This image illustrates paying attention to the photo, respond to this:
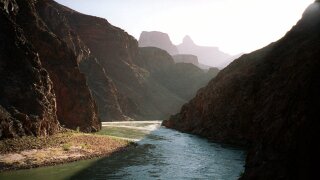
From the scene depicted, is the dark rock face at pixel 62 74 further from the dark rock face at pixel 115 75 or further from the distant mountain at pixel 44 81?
the dark rock face at pixel 115 75

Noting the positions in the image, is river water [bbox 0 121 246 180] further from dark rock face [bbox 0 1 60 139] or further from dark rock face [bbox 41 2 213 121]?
dark rock face [bbox 41 2 213 121]

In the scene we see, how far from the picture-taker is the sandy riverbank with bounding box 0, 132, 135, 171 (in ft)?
121

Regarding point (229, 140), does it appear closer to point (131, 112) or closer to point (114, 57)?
point (131, 112)

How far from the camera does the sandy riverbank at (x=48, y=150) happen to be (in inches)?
1452

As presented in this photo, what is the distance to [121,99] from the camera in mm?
158375

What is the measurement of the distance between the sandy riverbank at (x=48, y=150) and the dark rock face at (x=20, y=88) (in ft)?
8.19

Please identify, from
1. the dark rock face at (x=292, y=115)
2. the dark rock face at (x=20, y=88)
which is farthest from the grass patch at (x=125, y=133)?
the dark rock face at (x=292, y=115)

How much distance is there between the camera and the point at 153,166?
129 feet

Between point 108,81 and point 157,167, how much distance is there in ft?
368

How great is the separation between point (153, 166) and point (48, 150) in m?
12.8

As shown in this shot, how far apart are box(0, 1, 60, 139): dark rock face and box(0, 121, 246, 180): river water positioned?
11448 millimetres

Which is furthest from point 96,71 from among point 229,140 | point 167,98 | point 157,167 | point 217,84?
point 157,167

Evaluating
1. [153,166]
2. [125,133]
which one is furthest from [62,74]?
[153,166]

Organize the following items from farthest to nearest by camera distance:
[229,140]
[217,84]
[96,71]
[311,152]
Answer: [96,71] < [217,84] < [229,140] < [311,152]
